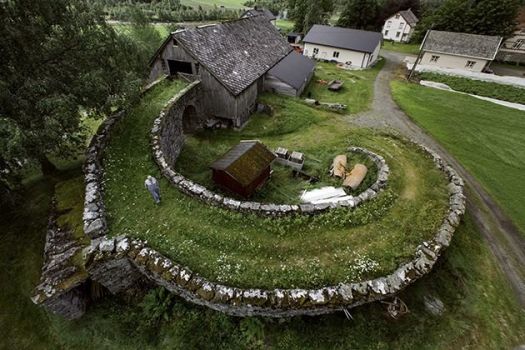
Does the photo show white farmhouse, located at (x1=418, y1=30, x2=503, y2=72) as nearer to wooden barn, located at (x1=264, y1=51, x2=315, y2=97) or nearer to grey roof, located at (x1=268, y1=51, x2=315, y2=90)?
grey roof, located at (x1=268, y1=51, x2=315, y2=90)

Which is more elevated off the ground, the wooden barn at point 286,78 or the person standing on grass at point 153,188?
the wooden barn at point 286,78

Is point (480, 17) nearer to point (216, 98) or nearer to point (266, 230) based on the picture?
point (216, 98)

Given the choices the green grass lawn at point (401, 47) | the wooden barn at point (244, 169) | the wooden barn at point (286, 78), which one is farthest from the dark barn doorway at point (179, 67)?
the green grass lawn at point (401, 47)

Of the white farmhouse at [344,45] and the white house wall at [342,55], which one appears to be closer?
the white farmhouse at [344,45]

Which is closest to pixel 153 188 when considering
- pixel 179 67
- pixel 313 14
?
pixel 179 67

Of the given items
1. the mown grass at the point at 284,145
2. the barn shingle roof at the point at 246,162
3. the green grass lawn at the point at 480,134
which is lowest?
the mown grass at the point at 284,145

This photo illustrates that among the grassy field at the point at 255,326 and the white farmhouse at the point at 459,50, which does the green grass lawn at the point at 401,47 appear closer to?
the white farmhouse at the point at 459,50

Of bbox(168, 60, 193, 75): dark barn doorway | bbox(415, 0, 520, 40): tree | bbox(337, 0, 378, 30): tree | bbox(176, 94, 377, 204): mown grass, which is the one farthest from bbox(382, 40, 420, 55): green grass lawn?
bbox(168, 60, 193, 75): dark barn doorway

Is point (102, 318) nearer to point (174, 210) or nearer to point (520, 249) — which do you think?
point (174, 210)
